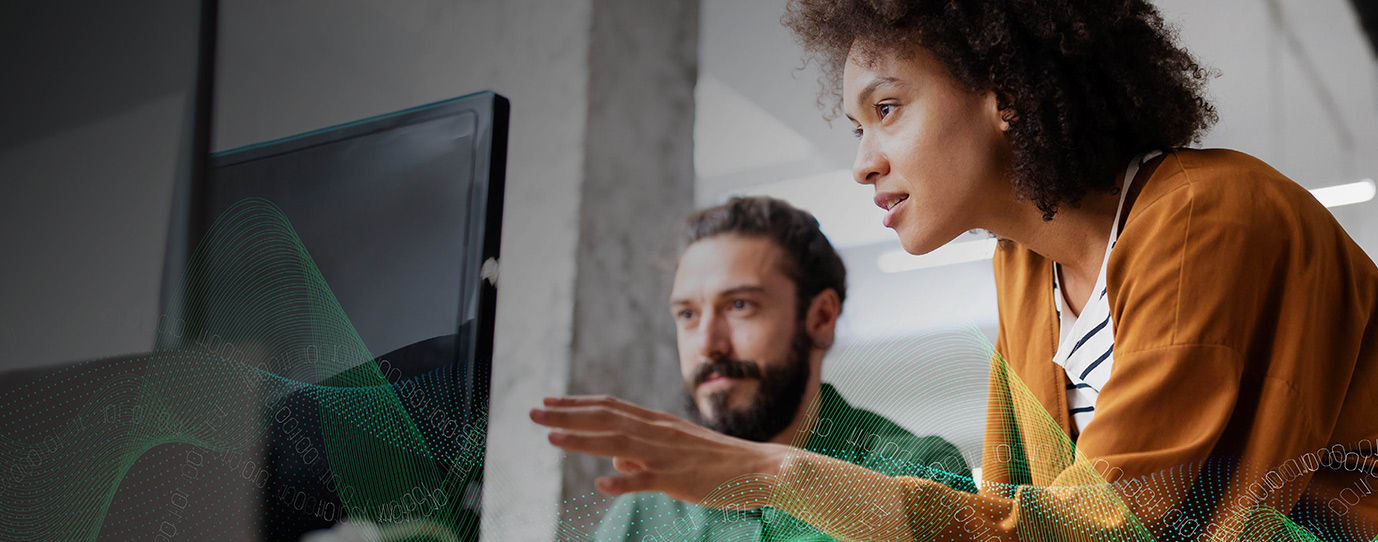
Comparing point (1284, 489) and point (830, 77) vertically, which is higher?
point (830, 77)

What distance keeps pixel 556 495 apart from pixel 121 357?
49 cm

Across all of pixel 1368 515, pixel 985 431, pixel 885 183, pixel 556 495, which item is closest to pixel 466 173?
pixel 885 183

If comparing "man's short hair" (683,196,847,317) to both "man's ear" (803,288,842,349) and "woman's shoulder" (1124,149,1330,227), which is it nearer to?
"man's ear" (803,288,842,349)

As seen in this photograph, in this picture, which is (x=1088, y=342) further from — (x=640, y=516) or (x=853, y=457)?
(x=640, y=516)

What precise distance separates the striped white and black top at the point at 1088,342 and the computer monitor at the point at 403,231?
14.2 inches

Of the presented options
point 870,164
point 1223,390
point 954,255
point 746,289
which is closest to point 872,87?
point 870,164

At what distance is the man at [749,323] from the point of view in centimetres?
105

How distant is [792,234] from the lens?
1143 millimetres

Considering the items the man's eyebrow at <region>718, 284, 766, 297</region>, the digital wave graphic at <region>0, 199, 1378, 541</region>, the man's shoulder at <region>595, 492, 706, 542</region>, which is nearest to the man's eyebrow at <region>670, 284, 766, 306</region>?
the man's eyebrow at <region>718, 284, 766, 297</region>

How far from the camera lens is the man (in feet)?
3.44

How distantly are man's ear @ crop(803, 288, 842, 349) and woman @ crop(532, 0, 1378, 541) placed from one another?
0.43 metres

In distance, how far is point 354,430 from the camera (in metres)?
0.53

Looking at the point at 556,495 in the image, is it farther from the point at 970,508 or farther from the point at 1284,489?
the point at 1284,489

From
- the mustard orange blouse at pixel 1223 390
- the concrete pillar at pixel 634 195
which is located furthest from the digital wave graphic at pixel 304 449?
the concrete pillar at pixel 634 195
